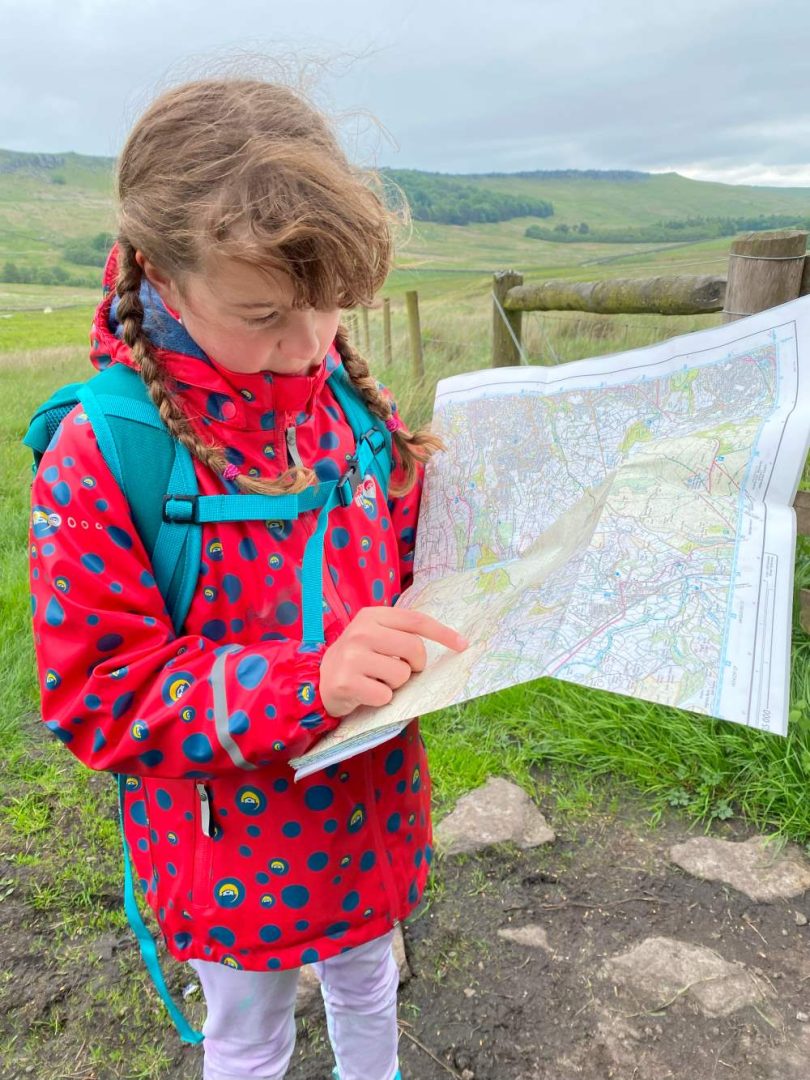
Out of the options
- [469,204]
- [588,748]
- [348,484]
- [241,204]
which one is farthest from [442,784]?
[469,204]

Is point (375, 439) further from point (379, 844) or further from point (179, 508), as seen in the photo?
point (379, 844)

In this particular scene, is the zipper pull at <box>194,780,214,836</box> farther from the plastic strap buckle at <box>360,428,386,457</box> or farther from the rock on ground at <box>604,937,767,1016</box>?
the rock on ground at <box>604,937,767,1016</box>

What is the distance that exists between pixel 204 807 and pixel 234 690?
10.3 inches

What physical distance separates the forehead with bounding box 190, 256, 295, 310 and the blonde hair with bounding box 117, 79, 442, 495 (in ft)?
0.04

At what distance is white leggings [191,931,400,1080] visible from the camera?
1.25 meters

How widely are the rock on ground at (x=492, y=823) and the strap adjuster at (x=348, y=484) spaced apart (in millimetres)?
1582

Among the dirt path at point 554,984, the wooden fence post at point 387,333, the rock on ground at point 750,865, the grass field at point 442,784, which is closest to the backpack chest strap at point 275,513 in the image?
the grass field at point 442,784

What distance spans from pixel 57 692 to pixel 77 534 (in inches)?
7.8

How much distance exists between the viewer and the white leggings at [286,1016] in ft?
4.10

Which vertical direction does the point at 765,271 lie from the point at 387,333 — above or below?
above

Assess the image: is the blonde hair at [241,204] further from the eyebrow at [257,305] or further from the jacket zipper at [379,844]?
the jacket zipper at [379,844]

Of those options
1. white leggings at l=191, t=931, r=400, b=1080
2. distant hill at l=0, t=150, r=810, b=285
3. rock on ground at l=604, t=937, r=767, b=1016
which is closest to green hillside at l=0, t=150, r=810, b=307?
distant hill at l=0, t=150, r=810, b=285

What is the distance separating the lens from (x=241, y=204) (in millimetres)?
886

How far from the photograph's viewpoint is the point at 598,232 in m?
12.0
